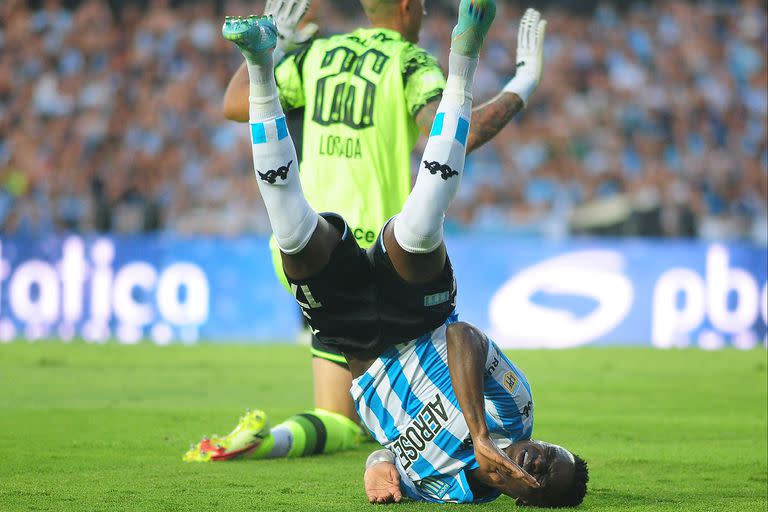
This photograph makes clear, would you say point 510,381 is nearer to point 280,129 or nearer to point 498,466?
point 498,466

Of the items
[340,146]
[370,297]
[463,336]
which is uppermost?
[340,146]

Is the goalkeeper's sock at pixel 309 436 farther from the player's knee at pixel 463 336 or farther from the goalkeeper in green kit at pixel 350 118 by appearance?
the player's knee at pixel 463 336

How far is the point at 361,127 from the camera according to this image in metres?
5.44

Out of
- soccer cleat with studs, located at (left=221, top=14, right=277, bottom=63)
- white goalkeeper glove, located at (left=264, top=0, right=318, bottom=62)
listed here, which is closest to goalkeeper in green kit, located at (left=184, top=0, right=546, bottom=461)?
white goalkeeper glove, located at (left=264, top=0, right=318, bottom=62)

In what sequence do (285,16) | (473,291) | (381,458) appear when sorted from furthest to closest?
(473,291) → (285,16) → (381,458)

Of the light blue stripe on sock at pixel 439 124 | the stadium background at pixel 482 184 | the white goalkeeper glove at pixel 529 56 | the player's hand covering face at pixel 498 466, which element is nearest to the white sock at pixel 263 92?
the light blue stripe on sock at pixel 439 124

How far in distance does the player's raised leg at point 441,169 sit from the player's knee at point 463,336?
26 cm

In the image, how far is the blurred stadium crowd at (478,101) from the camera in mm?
16344

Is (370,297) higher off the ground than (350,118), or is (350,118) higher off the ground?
(350,118)

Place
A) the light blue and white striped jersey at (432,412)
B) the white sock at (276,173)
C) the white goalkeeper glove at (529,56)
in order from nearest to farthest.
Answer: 1. the white sock at (276,173)
2. the light blue and white striped jersey at (432,412)
3. the white goalkeeper glove at (529,56)

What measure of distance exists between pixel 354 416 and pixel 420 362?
166 cm

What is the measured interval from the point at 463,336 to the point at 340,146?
1.80 meters

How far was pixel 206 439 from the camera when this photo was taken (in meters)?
5.29

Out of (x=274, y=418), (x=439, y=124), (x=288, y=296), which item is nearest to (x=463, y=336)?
(x=439, y=124)
